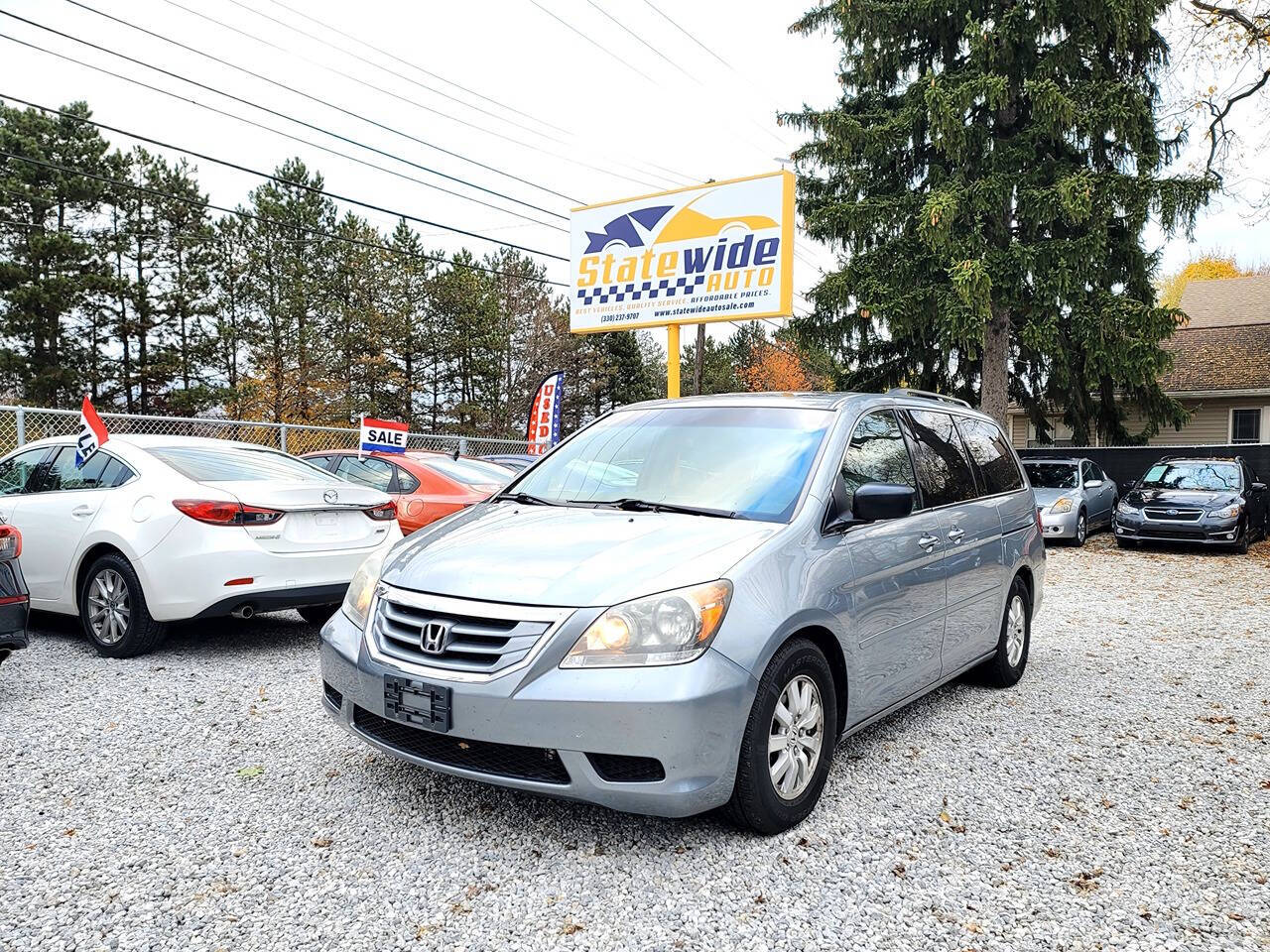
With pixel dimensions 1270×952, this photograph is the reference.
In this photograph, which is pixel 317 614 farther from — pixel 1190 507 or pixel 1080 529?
pixel 1190 507

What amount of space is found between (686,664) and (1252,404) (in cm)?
2817

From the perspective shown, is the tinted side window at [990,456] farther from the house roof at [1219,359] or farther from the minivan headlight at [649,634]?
the house roof at [1219,359]

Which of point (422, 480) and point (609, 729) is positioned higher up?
point (422, 480)

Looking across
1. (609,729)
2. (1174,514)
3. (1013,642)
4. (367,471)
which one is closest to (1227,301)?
(1174,514)

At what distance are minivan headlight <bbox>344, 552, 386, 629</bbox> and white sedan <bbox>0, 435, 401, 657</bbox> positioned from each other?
6.90 ft

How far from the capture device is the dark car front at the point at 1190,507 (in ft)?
46.3

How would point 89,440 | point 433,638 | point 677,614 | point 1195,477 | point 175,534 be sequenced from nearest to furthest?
point 677,614, point 433,638, point 175,534, point 89,440, point 1195,477

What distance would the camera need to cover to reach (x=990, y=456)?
5.59m

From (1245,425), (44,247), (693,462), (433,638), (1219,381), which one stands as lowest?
(433,638)

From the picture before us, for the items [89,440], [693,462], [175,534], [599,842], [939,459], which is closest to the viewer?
[599,842]

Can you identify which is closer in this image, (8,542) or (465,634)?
(465,634)

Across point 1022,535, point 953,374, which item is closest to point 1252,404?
point 953,374

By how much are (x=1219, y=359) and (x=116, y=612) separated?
1165 inches

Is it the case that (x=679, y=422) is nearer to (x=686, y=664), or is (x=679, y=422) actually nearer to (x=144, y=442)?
(x=686, y=664)
